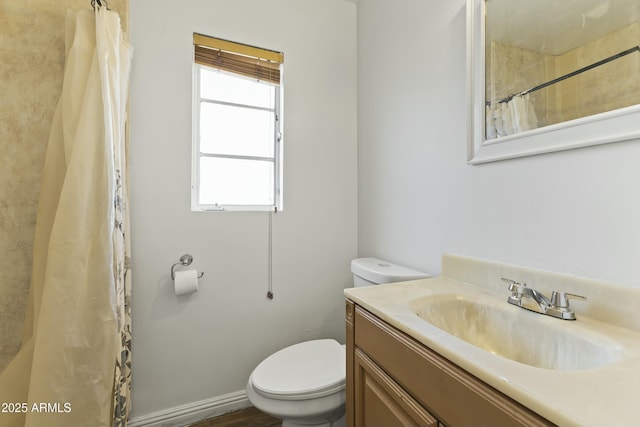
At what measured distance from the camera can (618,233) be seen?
0.69 metres

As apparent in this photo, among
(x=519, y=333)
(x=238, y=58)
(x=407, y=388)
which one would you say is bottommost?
(x=407, y=388)

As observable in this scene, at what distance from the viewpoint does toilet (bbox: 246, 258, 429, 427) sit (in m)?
1.03

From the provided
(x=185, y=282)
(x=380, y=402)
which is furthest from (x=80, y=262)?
(x=380, y=402)

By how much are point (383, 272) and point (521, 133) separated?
2.45 feet

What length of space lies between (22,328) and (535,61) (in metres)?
2.15

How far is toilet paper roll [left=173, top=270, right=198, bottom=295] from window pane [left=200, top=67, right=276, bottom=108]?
3.12 ft

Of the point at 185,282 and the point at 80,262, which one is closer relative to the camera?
the point at 80,262

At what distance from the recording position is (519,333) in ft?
2.49

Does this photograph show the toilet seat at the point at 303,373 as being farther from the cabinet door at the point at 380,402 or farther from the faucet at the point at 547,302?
the faucet at the point at 547,302

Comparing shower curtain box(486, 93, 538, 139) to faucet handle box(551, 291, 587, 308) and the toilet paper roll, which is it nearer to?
faucet handle box(551, 291, 587, 308)

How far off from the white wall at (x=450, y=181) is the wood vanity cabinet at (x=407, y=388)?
0.52 metres

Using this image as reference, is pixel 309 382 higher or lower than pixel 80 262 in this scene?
lower

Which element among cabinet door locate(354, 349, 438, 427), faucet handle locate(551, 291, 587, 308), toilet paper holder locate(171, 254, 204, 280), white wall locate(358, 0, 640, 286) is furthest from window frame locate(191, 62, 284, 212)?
faucet handle locate(551, 291, 587, 308)

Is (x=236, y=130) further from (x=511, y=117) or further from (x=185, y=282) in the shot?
(x=511, y=117)
